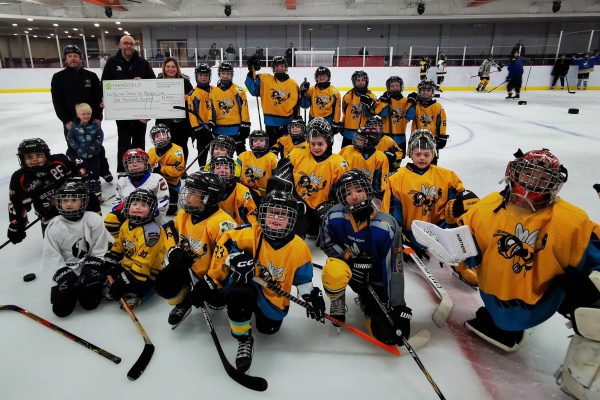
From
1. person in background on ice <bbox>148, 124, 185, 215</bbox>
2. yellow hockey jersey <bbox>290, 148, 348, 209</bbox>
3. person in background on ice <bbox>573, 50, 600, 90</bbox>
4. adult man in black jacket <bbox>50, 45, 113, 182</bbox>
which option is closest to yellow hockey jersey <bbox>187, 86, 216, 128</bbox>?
person in background on ice <bbox>148, 124, 185, 215</bbox>

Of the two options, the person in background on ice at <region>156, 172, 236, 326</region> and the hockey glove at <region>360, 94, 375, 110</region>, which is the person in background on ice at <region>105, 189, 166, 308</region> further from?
the hockey glove at <region>360, 94, 375, 110</region>

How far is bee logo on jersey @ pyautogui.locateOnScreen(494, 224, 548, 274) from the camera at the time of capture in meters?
1.54

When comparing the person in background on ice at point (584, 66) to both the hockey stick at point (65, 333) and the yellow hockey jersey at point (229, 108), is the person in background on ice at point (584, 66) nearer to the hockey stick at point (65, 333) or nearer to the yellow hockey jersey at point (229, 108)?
the yellow hockey jersey at point (229, 108)

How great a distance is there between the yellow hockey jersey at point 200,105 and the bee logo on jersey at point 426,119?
7.49 ft

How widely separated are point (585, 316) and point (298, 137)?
2716 millimetres

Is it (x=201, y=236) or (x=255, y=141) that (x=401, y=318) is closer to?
(x=201, y=236)

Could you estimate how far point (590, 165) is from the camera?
4.93 metres

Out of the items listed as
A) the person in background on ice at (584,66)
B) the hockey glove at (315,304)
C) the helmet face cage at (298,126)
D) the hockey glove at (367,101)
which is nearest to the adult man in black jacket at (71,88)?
the helmet face cage at (298,126)

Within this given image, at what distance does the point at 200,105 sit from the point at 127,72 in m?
0.84

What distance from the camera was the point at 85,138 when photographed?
356 centimetres

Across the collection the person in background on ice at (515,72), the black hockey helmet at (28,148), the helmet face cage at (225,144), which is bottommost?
the helmet face cage at (225,144)

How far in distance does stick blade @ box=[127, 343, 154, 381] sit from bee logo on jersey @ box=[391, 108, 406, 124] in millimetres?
3453

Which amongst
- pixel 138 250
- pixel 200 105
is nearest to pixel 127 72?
→ pixel 200 105

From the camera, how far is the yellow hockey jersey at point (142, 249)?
6.76 ft
